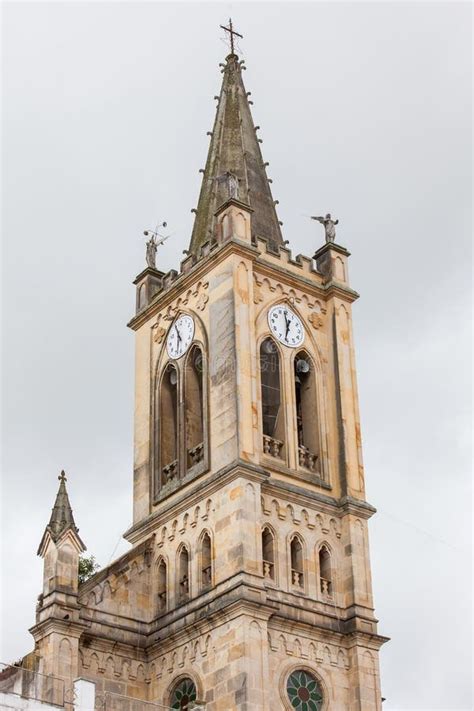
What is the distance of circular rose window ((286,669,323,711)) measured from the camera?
39.0 metres

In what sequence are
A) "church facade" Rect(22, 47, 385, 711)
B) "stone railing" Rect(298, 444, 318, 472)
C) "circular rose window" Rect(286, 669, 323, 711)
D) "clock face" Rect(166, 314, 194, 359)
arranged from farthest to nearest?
"clock face" Rect(166, 314, 194, 359) < "stone railing" Rect(298, 444, 318, 472) < "church facade" Rect(22, 47, 385, 711) < "circular rose window" Rect(286, 669, 323, 711)

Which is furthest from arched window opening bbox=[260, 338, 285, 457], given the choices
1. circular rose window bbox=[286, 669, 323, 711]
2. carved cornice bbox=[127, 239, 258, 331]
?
Result: circular rose window bbox=[286, 669, 323, 711]

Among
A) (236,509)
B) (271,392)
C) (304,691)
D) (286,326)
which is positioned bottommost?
(304,691)

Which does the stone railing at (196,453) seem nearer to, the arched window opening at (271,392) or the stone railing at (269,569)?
the arched window opening at (271,392)

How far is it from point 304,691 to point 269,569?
11.7 ft

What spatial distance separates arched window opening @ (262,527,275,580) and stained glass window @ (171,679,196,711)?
376cm

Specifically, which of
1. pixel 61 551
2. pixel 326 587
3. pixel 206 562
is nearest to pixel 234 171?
pixel 206 562

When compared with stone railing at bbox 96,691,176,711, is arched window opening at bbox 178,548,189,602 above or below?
above

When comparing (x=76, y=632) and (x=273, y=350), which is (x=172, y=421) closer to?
(x=273, y=350)

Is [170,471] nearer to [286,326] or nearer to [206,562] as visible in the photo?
[206,562]

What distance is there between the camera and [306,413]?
149ft

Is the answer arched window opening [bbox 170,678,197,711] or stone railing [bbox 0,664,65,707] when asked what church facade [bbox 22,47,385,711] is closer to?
arched window opening [bbox 170,678,197,711]

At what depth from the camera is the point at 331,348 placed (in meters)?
46.2

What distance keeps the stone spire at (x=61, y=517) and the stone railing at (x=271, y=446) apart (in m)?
6.12
